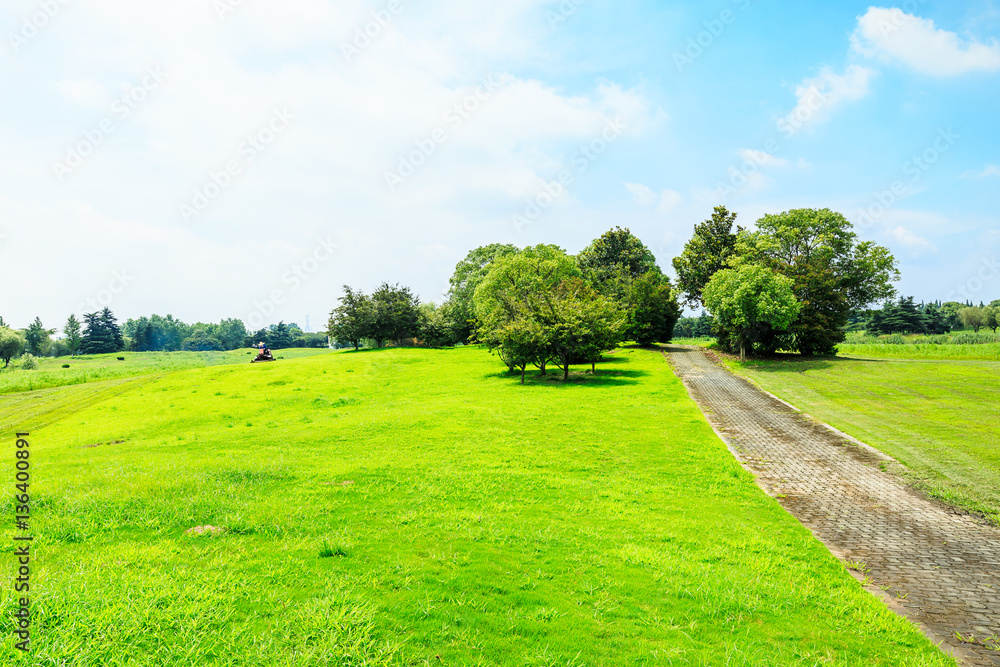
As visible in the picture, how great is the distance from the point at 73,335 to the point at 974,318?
563 ft

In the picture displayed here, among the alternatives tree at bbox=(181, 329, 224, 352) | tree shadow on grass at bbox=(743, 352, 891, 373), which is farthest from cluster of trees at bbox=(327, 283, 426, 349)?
tree at bbox=(181, 329, 224, 352)

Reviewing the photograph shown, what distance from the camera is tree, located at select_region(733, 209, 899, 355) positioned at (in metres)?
40.8

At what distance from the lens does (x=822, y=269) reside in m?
41.3

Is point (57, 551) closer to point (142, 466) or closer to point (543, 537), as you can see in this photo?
point (142, 466)

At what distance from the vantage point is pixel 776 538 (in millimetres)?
8734

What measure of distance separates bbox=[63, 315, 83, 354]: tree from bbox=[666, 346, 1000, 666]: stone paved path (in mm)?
111448

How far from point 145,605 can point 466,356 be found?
43.8m

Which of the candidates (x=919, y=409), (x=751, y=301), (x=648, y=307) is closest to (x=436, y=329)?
(x=648, y=307)

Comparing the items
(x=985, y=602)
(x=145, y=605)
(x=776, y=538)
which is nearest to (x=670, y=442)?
(x=776, y=538)

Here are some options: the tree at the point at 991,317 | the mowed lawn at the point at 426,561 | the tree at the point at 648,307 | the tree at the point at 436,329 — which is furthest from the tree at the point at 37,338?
the tree at the point at 991,317

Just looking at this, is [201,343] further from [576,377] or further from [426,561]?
[426,561]

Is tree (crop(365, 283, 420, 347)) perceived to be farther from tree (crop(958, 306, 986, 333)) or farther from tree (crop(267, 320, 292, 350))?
tree (crop(958, 306, 986, 333))

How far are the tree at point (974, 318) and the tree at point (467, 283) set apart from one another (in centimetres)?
9087

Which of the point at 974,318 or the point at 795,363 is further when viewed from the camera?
the point at 974,318
